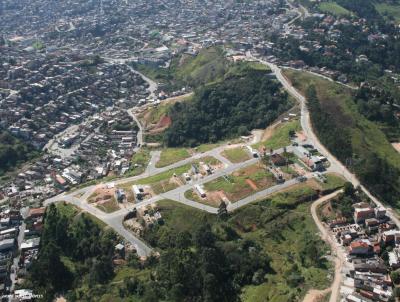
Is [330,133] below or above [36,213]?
above

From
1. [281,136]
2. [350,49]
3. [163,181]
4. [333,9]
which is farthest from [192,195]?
[333,9]

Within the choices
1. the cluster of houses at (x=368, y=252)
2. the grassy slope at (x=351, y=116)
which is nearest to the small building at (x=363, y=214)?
the cluster of houses at (x=368, y=252)

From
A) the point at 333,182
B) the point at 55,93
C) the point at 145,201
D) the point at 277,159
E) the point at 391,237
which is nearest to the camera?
the point at 391,237

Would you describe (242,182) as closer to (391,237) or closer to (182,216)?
(182,216)

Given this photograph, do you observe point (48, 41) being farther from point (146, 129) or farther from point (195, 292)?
point (195, 292)

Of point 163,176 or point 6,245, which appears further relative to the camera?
point 163,176

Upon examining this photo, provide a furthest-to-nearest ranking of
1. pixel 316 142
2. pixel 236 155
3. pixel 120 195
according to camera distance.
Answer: pixel 236 155 < pixel 316 142 < pixel 120 195

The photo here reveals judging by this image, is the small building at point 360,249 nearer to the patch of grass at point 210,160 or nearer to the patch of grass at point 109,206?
the patch of grass at point 210,160

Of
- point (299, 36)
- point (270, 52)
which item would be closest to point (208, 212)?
point (270, 52)
